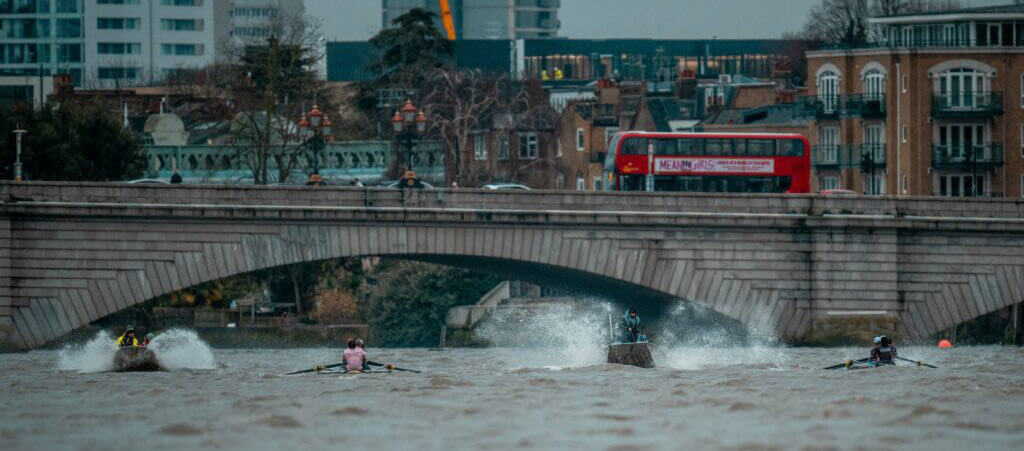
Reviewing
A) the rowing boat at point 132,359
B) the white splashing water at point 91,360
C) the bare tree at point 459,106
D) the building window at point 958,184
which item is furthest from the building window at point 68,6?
the rowing boat at point 132,359

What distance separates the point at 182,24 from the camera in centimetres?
17775

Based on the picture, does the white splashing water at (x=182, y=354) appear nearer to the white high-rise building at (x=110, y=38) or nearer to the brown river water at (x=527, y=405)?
the brown river water at (x=527, y=405)

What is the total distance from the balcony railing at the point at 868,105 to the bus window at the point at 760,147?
429 inches

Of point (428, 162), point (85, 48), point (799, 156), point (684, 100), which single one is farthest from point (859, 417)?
point (85, 48)

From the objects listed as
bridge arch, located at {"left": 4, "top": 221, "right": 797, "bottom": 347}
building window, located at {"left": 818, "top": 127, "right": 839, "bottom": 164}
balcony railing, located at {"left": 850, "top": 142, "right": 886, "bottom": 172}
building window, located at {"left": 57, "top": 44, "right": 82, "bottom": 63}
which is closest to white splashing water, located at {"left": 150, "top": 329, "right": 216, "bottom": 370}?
bridge arch, located at {"left": 4, "top": 221, "right": 797, "bottom": 347}

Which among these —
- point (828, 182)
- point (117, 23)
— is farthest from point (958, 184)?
point (117, 23)

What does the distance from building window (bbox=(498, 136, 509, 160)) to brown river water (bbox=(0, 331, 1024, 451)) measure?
4525 centimetres

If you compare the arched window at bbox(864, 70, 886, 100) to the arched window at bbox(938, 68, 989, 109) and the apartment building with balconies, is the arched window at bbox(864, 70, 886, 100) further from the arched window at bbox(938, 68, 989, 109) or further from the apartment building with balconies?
the arched window at bbox(938, 68, 989, 109)

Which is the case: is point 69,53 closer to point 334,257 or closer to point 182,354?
point 182,354

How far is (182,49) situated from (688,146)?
10212 centimetres

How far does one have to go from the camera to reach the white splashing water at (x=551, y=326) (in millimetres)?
74000

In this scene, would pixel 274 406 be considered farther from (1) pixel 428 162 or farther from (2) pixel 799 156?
(1) pixel 428 162

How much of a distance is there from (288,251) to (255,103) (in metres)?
45.9

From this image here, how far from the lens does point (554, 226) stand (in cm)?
6328
